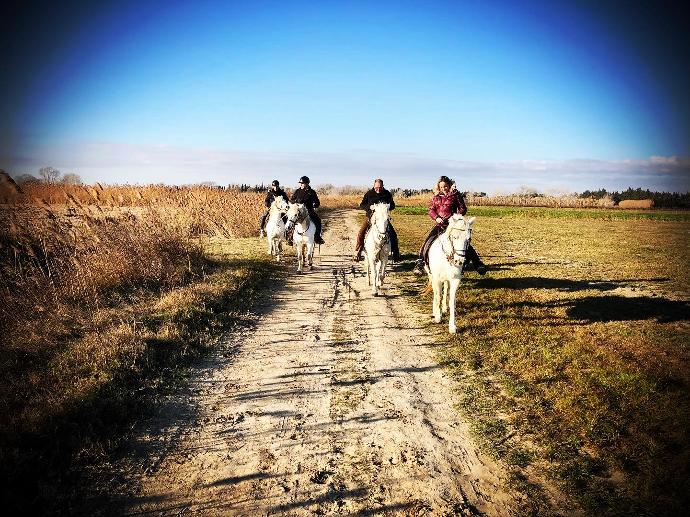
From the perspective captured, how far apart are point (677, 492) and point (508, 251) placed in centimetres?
1923

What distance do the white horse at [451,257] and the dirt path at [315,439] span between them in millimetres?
1473

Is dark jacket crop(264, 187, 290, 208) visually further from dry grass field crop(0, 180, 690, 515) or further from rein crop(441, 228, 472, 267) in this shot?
rein crop(441, 228, 472, 267)

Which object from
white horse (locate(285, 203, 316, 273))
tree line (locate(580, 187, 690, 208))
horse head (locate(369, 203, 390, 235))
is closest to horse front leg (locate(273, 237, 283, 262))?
white horse (locate(285, 203, 316, 273))

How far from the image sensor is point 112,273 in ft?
34.1

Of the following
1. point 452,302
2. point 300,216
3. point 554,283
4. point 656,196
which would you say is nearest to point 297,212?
point 300,216

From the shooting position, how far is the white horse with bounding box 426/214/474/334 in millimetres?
8227

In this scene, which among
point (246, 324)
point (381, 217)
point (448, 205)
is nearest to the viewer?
point (246, 324)

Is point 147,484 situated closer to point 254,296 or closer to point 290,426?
point 290,426

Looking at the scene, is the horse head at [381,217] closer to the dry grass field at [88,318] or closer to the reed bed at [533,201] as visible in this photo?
the dry grass field at [88,318]

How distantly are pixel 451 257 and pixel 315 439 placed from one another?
17.3 feet

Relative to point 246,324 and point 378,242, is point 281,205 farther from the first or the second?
point 246,324

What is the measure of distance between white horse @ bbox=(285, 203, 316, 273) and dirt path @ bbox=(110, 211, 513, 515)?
21.1 feet

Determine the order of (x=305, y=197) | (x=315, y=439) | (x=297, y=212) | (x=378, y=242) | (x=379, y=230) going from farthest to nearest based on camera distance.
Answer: (x=305, y=197) → (x=297, y=212) → (x=378, y=242) → (x=379, y=230) → (x=315, y=439)

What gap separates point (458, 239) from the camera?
27.2ft
